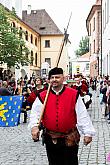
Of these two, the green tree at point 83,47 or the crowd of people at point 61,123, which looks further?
the green tree at point 83,47

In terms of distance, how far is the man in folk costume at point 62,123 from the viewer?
209 inches

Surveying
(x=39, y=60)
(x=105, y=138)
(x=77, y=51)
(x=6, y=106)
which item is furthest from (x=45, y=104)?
(x=77, y=51)

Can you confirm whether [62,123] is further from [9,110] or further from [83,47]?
[83,47]

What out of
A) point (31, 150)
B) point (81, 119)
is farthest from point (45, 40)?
point (81, 119)

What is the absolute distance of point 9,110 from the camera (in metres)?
13.0

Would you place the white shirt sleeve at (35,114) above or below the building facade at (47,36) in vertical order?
below

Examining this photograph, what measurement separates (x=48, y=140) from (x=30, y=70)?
5554cm

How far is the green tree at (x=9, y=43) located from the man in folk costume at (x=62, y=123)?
21638 mm

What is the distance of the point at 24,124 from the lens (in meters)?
14.5

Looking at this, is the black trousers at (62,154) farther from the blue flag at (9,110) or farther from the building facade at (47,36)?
the building facade at (47,36)

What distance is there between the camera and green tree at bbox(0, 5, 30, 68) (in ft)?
88.7

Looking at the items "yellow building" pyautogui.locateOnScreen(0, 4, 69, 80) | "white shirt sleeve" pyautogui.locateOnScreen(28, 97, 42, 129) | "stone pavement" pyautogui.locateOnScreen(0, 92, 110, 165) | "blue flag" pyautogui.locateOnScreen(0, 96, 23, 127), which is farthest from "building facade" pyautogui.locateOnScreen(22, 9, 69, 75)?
"white shirt sleeve" pyautogui.locateOnScreen(28, 97, 42, 129)

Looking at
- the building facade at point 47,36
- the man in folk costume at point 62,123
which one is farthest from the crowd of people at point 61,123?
the building facade at point 47,36

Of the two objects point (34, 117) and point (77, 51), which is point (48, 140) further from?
point (77, 51)
